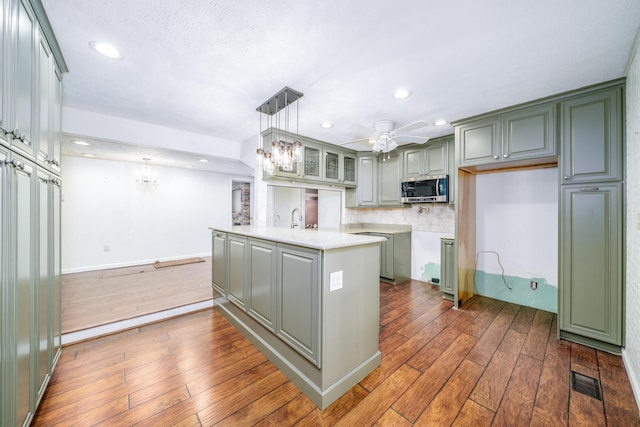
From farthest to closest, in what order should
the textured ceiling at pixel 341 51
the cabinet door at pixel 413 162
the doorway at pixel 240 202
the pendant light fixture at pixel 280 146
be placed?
the doorway at pixel 240 202
the cabinet door at pixel 413 162
the pendant light fixture at pixel 280 146
the textured ceiling at pixel 341 51

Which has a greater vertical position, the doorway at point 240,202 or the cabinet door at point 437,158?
the cabinet door at point 437,158

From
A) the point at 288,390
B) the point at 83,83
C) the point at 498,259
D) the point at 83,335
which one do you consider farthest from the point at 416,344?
the point at 83,83

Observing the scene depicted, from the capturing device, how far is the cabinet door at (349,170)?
456 centimetres

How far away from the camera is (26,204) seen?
1315 mm

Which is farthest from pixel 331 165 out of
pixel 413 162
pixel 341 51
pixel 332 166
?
pixel 341 51

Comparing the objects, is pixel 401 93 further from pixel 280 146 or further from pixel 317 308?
pixel 317 308

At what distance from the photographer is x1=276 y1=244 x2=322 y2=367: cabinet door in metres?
1.67

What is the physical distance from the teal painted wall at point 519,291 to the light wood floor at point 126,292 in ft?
12.7

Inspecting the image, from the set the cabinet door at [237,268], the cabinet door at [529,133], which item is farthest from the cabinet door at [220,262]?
the cabinet door at [529,133]

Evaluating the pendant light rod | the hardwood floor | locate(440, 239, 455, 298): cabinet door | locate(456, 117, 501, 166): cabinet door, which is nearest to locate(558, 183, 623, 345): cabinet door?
the hardwood floor

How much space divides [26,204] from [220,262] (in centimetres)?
188

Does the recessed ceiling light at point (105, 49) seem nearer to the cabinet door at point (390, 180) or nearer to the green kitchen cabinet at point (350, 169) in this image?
the green kitchen cabinet at point (350, 169)

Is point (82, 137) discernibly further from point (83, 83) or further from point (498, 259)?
point (498, 259)

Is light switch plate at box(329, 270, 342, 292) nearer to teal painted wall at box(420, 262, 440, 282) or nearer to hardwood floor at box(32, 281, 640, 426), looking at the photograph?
hardwood floor at box(32, 281, 640, 426)
